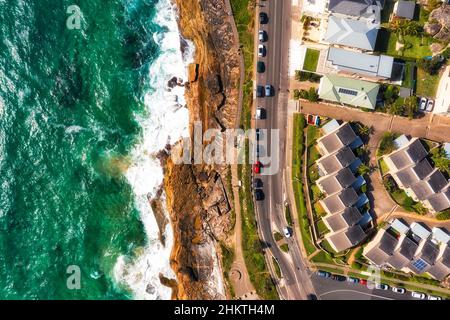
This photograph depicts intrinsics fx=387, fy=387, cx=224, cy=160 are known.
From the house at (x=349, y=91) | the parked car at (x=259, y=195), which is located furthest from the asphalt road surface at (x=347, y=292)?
the house at (x=349, y=91)

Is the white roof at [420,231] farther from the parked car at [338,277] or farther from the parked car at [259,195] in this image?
the parked car at [259,195]

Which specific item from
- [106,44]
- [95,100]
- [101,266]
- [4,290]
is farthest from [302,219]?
[4,290]

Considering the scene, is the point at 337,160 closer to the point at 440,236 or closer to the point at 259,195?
the point at 259,195

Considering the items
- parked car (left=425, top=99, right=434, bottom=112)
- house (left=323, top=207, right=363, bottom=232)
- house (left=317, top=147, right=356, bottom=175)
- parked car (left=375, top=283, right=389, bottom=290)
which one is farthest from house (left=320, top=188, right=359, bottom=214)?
parked car (left=425, top=99, right=434, bottom=112)

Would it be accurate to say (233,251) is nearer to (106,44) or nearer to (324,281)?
(324,281)

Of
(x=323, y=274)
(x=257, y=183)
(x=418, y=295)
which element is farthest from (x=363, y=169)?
(x=418, y=295)
